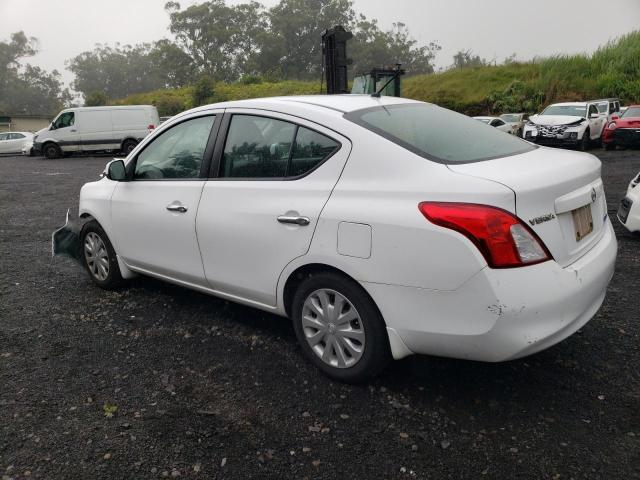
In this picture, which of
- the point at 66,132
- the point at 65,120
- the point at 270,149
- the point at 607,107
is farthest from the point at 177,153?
the point at 65,120

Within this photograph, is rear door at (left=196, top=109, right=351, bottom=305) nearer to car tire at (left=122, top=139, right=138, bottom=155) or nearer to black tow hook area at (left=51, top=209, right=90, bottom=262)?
black tow hook area at (left=51, top=209, right=90, bottom=262)

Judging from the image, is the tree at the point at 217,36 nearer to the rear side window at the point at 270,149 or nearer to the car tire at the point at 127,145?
the car tire at the point at 127,145

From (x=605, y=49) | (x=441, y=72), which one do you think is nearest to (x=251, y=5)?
(x=441, y=72)

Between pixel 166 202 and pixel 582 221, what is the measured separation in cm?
252

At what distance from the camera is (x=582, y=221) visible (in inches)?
103

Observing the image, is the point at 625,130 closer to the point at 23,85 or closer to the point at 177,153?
the point at 177,153

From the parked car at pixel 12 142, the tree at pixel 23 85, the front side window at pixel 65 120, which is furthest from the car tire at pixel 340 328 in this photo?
the tree at pixel 23 85

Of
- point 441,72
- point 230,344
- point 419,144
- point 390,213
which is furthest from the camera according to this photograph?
point 441,72

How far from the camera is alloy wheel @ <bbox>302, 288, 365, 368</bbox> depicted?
2.71 meters

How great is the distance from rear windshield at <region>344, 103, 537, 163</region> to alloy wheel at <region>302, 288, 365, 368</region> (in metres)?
0.86

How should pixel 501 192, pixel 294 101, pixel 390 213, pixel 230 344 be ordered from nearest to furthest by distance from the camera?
pixel 501 192 → pixel 390 213 → pixel 294 101 → pixel 230 344

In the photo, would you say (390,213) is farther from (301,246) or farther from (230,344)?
(230,344)

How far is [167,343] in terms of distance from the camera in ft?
11.4

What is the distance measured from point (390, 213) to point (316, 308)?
71 cm
